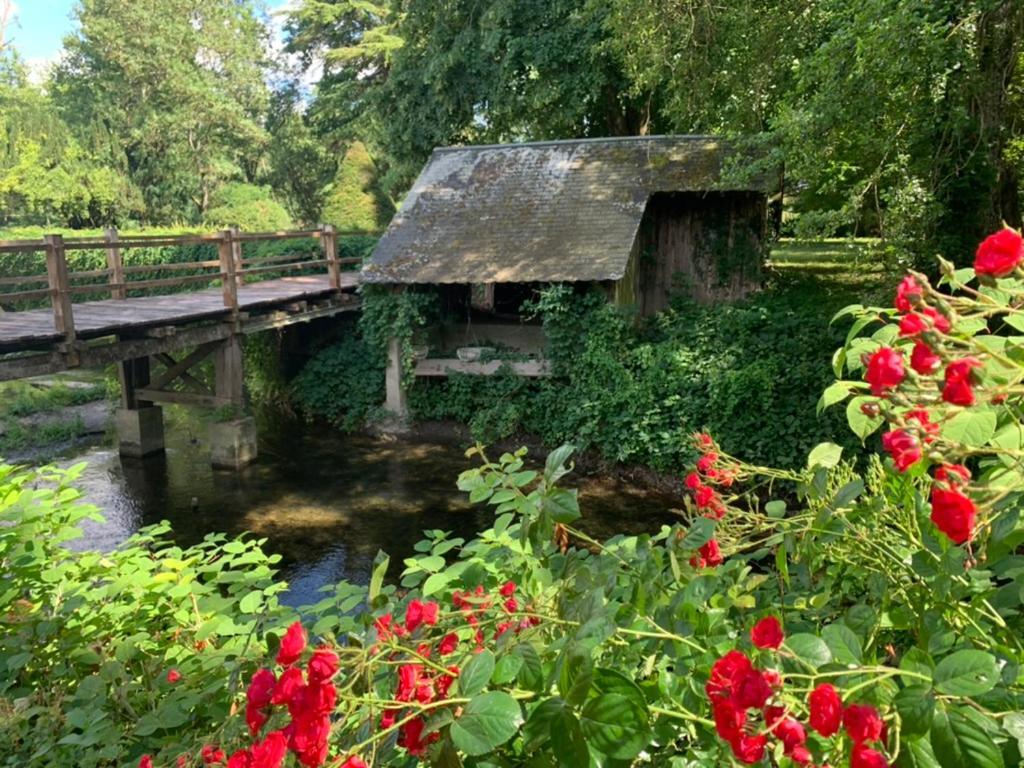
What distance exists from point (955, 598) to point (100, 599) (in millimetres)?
2903

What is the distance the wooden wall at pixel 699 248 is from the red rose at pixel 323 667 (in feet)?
42.6

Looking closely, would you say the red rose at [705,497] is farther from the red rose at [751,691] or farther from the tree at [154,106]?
the tree at [154,106]

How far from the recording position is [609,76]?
15.8 m

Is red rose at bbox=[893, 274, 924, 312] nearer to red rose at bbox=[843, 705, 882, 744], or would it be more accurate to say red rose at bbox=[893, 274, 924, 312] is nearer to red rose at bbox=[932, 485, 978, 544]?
red rose at bbox=[932, 485, 978, 544]

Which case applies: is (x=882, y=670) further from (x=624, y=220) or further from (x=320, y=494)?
(x=624, y=220)

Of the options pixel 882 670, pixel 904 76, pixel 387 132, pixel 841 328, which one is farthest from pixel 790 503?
pixel 387 132

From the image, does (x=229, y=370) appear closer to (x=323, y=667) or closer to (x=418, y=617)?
(x=418, y=617)

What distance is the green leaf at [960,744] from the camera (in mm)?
942

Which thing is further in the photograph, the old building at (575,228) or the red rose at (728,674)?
the old building at (575,228)

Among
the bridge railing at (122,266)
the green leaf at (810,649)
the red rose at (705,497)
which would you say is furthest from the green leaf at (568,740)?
the bridge railing at (122,266)


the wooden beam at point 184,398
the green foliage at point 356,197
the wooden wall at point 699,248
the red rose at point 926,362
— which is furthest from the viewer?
the green foliage at point 356,197

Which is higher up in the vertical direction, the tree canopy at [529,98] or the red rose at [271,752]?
the tree canopy at [529,98]

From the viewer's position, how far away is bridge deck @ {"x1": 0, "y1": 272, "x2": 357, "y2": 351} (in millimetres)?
8926

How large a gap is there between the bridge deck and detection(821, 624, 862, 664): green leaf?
950 centimetres
